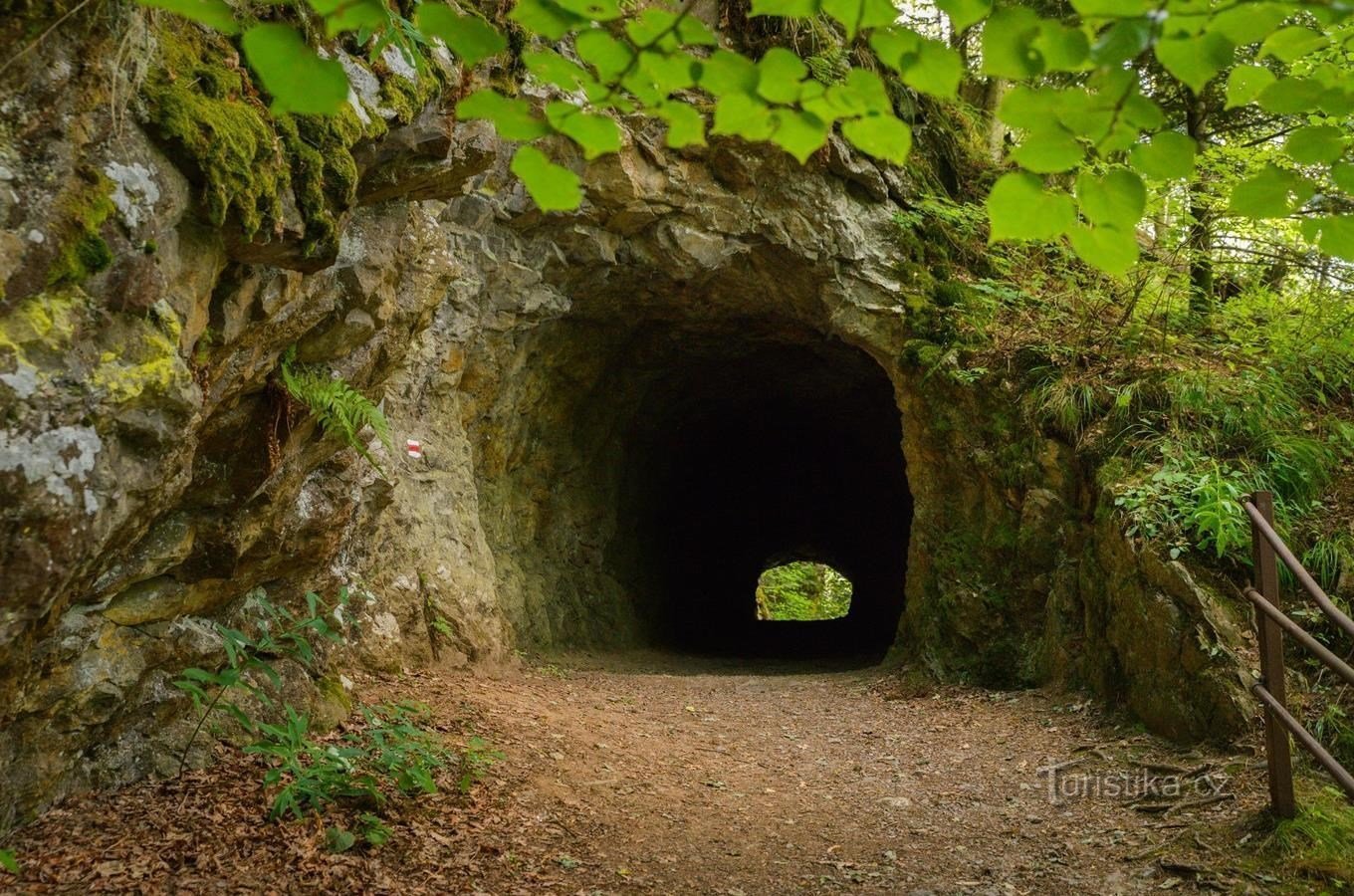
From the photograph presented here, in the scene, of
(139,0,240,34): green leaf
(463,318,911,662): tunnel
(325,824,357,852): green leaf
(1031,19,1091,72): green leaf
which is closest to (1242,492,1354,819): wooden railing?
(1031,19,1091,72): green leaf

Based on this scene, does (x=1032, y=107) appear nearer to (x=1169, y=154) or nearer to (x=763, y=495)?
(x=1169, y=154)

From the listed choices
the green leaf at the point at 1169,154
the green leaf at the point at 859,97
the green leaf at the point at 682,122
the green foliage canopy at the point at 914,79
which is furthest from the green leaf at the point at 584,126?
the green leaf at the point at 1169,154

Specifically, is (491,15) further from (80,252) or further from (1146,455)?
(1146,455)

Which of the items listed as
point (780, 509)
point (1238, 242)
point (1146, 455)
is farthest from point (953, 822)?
point (780, 509)

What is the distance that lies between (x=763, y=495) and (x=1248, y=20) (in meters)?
16.2

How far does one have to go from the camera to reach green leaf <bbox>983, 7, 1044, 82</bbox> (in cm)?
159

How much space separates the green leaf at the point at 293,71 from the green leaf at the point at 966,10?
3.54 feet

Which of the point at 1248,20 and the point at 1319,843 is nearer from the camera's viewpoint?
the point at 1248,20

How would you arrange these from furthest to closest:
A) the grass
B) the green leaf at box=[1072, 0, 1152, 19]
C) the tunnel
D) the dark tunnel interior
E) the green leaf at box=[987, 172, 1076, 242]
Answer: the dark tunnel interior, the tunnel, the grass, the green leaf at box=[987, 172, 1076, 242], the green leaf at box=[1072, 0, 1152, 19]

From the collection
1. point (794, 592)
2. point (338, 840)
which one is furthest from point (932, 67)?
point (794, 592)

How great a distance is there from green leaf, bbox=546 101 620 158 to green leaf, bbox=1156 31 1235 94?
97cm

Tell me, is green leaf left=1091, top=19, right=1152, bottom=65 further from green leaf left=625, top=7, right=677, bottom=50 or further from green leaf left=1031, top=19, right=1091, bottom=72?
green leaf left=625, top=7, right=677, bottom=50

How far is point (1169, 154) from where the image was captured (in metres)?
1.74

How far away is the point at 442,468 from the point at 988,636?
16.3ft
